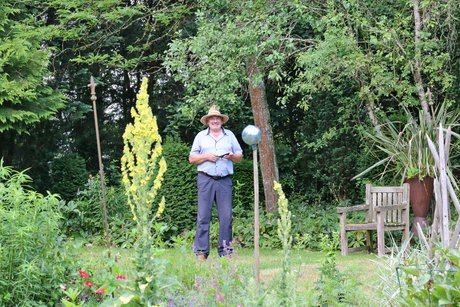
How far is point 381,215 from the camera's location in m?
7.30

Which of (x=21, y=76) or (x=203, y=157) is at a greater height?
(x=21, y=76)

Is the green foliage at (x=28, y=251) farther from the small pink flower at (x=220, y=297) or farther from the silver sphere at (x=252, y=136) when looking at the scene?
the silver sphere at (x=252, y=136)

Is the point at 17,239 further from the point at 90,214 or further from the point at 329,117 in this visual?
the point at 329,117

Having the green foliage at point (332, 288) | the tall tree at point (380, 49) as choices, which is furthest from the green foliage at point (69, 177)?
the green foliage at point (332, 288)

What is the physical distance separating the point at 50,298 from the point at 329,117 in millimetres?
7448

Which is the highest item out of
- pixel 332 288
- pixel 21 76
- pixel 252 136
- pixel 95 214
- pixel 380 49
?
pixel 380 49

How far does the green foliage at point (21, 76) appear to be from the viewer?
30.9ft

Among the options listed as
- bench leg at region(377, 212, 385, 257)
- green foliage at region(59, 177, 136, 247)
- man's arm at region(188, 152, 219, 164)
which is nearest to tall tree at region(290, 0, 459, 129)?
bench leg at region(377, 212, 385, 257)

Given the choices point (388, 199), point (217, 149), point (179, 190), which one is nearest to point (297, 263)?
point (217, 149)

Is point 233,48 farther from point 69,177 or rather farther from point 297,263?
point 69,177

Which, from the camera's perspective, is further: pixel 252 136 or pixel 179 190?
pixel 179 190

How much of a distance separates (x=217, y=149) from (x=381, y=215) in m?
1.98

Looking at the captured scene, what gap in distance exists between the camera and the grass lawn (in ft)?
15.1

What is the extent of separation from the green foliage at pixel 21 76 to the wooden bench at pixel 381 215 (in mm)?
4640
